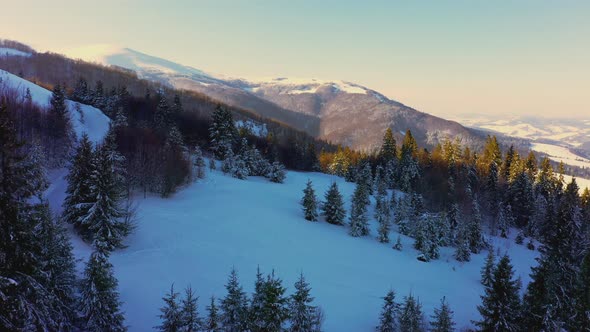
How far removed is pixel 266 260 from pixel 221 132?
4237 cm

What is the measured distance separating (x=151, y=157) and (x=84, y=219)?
19.4m

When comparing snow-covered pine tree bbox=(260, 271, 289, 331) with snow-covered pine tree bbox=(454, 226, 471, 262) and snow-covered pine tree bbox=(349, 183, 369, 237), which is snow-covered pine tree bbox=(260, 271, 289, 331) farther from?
snow-covered pine tree bbox=(454, 226, 471, 262)

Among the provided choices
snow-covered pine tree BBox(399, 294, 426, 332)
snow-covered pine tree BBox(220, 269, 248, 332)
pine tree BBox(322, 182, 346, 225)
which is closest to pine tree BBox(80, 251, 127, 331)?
snow-covered pine tree BBox(220, 269, 248, 332)

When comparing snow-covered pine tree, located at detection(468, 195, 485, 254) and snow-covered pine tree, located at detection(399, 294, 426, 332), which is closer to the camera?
snow-covered pine tree, located at detection(399, 294, 426, 332)

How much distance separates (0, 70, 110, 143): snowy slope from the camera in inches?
2534

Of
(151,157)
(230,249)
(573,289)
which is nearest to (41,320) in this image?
(230,249)

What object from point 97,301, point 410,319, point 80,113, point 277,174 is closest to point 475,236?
point 277,174

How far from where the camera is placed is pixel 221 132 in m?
67.8

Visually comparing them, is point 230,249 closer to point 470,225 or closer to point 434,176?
point 470,225

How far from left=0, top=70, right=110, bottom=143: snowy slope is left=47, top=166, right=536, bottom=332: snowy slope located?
2980 cm

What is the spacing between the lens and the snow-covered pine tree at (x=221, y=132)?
6719 centimetres

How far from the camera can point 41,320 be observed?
10781 millimetres

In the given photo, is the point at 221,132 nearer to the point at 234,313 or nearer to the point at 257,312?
the point at 234,313

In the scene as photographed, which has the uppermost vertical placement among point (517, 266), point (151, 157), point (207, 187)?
point (151, 157)
